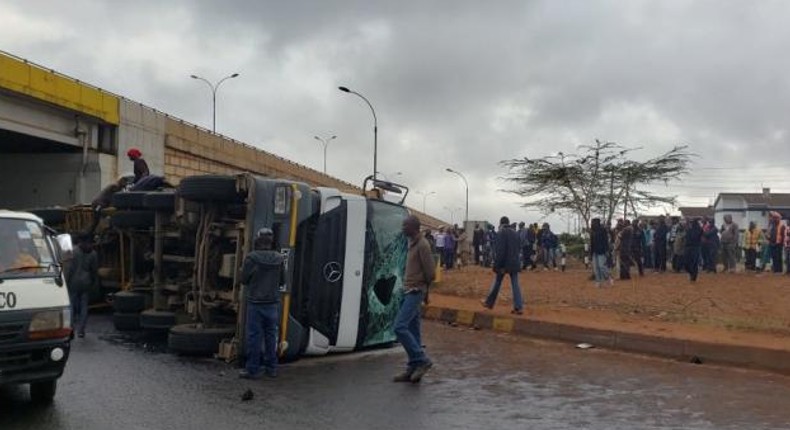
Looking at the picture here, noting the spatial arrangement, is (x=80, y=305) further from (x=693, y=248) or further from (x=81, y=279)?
(x=693, y=248)

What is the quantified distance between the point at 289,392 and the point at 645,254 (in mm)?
17490

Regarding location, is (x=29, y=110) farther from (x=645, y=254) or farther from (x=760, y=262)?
(x=760, y=262)

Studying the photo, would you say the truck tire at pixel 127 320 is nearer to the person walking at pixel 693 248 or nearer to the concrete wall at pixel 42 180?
the person walking at pixel 693 248

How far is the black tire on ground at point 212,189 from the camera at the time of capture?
345 inches

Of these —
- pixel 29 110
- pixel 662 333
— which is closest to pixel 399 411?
pixel 662 333

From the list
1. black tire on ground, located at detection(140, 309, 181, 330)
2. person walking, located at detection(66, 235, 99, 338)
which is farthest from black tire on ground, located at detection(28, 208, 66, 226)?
black tire on ground, located at detection(140, 309, 181, 330)

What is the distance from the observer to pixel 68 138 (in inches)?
1022

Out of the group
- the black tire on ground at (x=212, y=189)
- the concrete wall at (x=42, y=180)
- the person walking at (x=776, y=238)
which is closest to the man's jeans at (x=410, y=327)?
the black tire on ground at (x=212, y=189)

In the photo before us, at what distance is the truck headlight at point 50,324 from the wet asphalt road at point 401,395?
2.23 feet

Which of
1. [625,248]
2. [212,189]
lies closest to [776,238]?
[625,248]

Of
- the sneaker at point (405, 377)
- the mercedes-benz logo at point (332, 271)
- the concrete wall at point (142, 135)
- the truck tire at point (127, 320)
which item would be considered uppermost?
the concrete wall at point (142, 135)

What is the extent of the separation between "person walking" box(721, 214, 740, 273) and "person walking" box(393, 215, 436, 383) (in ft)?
52.5

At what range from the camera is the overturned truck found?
8.59 metres

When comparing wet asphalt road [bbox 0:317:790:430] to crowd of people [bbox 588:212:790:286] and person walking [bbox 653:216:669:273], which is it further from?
person walking [bbox 653:216:669:273]
